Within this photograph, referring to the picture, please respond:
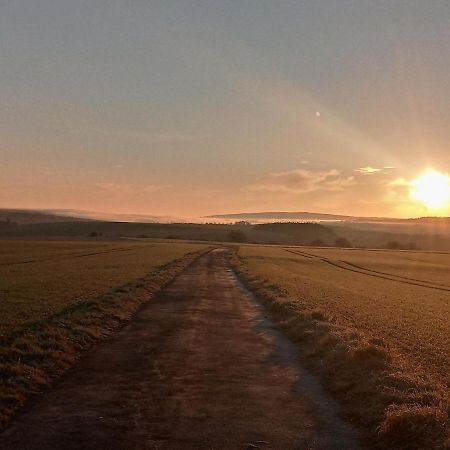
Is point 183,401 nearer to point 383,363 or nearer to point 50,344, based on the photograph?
point 383,363

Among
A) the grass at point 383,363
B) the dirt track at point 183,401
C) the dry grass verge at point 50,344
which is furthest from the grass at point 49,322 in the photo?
the grass at point 383,363

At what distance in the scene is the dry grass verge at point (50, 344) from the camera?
40.0 feet

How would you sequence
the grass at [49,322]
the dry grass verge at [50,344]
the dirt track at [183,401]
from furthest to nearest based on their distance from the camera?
the grass at [49,322] → the dry grass verge at [50,344] → the dirt track at [183,401]

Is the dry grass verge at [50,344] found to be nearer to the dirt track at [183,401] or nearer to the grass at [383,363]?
the dirt track at [183,401]

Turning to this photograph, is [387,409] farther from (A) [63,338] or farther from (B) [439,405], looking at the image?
(A) [63,338]

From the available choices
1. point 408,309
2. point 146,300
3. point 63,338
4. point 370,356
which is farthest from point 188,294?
point 370,356

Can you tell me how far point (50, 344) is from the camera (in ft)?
53.2

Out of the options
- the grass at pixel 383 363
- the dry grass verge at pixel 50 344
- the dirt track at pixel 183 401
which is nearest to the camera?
the dirt track at pixel 183 401

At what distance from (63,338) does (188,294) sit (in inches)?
656

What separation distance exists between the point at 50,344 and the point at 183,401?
6.59m

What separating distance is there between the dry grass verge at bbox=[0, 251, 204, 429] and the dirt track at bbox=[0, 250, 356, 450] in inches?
19.4

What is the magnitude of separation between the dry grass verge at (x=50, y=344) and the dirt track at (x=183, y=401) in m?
0.49

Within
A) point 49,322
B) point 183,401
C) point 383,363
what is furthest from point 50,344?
point 383,363

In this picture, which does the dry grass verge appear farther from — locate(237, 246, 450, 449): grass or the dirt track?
locate(237, 246, 450, 449): grass
